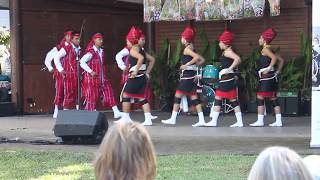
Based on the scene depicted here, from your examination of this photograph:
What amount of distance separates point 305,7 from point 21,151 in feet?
26.0

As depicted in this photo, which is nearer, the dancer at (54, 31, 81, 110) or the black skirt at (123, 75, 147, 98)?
the black skirt at (123, 75, 147, 98)

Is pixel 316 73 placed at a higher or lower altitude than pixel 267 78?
higher

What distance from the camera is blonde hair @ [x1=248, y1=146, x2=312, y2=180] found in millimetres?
2527

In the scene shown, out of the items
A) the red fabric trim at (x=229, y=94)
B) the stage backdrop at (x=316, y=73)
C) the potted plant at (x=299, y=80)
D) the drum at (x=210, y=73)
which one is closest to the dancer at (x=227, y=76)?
the red fabric trim at (x=229, y=94)

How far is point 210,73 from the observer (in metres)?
13.4

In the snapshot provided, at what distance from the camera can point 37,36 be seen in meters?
15.3

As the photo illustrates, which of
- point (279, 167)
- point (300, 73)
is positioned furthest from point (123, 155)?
point (300, 73)

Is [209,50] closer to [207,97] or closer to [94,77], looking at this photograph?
[207,97]

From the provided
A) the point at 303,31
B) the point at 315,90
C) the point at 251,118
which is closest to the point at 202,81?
the point at 251,118

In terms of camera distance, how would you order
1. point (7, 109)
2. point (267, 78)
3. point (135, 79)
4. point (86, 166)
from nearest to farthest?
point (86, 166)
point (267, 78)
point (135, 79)
point (7, 109)

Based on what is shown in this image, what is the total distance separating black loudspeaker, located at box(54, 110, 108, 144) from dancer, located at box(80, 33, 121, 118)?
130 inches

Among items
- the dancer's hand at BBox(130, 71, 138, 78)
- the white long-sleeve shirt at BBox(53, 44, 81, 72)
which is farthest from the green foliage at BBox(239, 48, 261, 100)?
the white long-sleeve shirt at BBox(53, 44, 81, 72)

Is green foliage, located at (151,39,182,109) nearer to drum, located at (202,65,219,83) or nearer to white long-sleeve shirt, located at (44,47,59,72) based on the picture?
drum, located at (202,65,219,83)

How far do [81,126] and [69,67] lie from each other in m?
4.50
